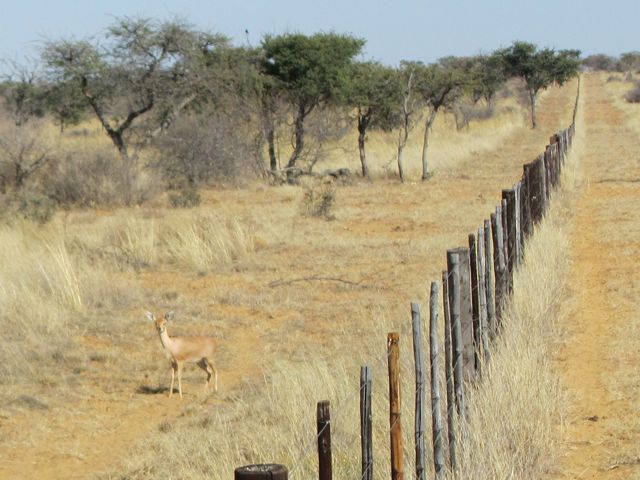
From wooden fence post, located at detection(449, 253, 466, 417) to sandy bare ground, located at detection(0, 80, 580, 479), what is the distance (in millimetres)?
2467

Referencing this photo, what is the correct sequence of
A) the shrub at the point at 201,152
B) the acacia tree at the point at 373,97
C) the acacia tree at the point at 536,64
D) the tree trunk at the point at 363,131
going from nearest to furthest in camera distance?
the shrub at the point at 201,152, the acacia tree at the point at 373,97, the tree trunk at the point at 363,131, the acacia tree at the point at 536,64

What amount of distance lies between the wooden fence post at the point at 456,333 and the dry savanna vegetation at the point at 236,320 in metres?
0.19

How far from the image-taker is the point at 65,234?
15398 mm

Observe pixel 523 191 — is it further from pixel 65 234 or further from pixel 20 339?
pixel 65 234

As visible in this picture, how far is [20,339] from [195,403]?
266 cm

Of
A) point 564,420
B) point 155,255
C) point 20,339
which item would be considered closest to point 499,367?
point 564,420

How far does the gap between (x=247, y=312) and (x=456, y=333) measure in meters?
5.76

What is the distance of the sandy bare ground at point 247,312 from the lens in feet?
24.2

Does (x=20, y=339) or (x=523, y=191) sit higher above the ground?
(x=523, y=191)

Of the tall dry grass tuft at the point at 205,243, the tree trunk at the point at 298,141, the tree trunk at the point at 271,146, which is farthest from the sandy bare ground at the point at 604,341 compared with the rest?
the tree trunk at the point at 271,146

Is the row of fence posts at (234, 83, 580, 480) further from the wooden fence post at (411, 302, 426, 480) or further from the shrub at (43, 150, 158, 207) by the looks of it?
the shrub at (43, 150, 158, 207)

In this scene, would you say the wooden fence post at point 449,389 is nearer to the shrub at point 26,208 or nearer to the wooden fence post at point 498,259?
the wooden fence post at point 498,259

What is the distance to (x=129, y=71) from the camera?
22625mm

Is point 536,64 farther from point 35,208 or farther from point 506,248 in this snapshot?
point 506,248
